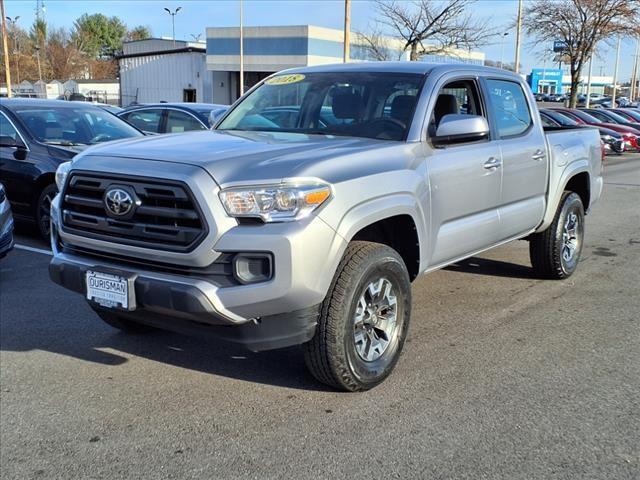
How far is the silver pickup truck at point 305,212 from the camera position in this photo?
129 inches

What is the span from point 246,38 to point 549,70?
72.7m

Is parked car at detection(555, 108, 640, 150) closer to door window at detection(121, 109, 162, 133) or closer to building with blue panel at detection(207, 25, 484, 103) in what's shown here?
door window at detection(121, 109, 162, 133)

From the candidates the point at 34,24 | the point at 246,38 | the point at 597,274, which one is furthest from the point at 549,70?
the point at 597,274

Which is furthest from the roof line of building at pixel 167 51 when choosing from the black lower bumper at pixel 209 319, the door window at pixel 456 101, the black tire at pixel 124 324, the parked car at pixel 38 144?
the black lower bumper at pixel 209 319

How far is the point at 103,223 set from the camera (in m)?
3.62

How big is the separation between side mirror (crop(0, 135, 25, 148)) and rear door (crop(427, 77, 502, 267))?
5.34 metres

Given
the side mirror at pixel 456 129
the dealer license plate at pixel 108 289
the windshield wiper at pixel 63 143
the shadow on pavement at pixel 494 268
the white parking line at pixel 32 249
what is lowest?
the white parking line at pixel 32 249

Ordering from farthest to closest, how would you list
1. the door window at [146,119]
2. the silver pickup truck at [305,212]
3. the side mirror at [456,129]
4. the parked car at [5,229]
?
1. the door window at [146,119]
2. the parked car at [5,229]
3. the side mirror at [456,129]
4. the silver pickup truck at [305,212]

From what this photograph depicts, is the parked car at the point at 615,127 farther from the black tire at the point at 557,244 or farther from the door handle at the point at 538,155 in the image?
the door handle at the point at 538,155

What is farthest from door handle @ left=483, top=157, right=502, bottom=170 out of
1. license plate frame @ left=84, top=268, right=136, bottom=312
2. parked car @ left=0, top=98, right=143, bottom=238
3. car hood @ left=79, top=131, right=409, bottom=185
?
parked car @ left=0, top=98, right=143, bottom=238

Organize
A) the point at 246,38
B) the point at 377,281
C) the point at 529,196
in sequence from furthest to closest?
the point at 246,38 → the point at 529,196 → the point at 377,281

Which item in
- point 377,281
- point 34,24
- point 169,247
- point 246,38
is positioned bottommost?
point 377,281

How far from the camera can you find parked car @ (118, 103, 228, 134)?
10539mm

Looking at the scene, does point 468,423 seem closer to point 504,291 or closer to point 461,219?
point 461,219
